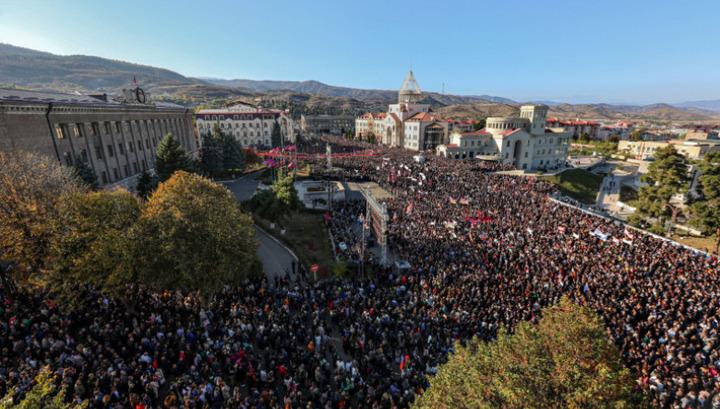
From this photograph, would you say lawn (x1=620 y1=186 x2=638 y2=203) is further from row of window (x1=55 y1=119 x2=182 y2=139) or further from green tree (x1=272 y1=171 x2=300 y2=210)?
row of window (x1=55 y1=119 x2=182 y2=139)

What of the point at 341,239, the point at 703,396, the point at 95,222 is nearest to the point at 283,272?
the point at 341,239

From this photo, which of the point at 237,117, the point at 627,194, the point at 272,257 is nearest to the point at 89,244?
the point at 272,257

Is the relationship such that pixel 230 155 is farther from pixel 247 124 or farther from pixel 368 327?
pixel 368 327

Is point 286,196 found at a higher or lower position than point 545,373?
lower

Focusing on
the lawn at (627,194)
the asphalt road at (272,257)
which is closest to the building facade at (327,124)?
the lawn at (627,194)

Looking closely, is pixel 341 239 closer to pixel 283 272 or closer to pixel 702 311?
pixel 283 272

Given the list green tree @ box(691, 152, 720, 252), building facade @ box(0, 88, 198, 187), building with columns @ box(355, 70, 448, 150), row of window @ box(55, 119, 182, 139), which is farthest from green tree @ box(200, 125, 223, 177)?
green tree @ box(691, 152, 720, 252)

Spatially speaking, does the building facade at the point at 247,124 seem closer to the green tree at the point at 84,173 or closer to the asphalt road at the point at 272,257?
the green tree at the point at 84,173
